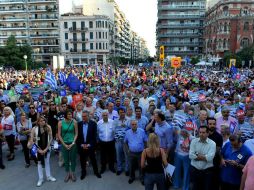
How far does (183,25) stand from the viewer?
270ft

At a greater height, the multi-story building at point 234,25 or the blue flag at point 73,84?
the multi-story building at point 234,25

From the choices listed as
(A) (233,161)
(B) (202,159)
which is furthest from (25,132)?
(A) (233,161)

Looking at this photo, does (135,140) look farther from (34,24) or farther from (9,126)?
(34,24)

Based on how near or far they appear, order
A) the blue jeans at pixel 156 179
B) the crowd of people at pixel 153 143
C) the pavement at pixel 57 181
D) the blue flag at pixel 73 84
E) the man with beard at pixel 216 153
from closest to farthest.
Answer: the blue jeans at pixel 156 179, the crowd of people at pixel 153 143, the man with beard at pixel 216 153, the pavement at pixel 57 181, the blue flag at pixel 73 84

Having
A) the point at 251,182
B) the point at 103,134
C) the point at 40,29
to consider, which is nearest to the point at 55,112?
the point at 103,134

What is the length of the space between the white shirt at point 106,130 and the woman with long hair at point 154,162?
2.50 m

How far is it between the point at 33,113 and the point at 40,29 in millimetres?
77713

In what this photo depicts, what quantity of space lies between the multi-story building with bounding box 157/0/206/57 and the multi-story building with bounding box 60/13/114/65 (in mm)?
19943

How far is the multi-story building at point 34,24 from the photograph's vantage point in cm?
7925

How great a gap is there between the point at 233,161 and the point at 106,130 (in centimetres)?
333

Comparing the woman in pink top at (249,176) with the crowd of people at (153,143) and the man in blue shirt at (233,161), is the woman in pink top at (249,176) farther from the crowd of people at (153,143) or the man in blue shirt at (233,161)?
the man in blue shirt at (233,161)

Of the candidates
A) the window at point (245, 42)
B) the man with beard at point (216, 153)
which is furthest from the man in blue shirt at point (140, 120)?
the window at point (245, 42)

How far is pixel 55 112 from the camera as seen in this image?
340 inches

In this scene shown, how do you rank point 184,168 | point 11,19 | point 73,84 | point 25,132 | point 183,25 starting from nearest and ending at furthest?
point 184,168, point 25,132, point 73,84, point 11,19, point 183,25
